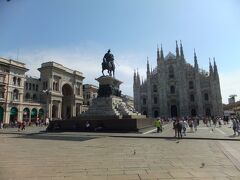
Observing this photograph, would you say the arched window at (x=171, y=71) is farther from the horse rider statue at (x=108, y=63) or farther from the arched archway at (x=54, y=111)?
the horse rider statue at (x=108, y=63)

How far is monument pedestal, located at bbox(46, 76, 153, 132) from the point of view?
22.0 metres

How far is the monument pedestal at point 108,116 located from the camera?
72.3ft

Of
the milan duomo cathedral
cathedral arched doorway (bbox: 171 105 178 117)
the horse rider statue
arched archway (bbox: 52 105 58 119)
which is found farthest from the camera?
cathedral arched doorway (bbox: 171 105 178 117)

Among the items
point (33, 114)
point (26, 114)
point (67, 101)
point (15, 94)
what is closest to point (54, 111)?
point (67, 101)

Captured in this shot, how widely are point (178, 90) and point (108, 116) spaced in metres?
51.8

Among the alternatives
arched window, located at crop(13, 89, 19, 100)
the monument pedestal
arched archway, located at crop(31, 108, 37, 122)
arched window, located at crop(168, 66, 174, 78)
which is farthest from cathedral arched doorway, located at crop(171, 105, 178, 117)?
arched window, located at crop(13, 89, 19, 100)

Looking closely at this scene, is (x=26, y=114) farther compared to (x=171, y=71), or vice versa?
(x=171, y=71)

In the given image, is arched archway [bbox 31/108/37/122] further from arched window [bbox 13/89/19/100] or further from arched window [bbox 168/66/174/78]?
arched window [bbox 168/66/174/78]

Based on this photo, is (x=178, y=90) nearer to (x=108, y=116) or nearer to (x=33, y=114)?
(x=33, y=114)

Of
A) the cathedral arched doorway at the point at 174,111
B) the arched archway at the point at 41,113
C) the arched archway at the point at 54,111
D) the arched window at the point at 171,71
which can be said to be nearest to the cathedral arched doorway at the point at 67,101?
the arched archway at the point at 54,111

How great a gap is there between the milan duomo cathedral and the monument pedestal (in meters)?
45.2

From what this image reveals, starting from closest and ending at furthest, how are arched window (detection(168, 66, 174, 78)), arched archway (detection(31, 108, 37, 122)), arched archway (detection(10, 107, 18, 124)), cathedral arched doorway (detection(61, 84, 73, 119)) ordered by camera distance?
arched archway (detection(10, 107, 18, 124)), arched archway (detection(31, 108, 37, 122)), cathedral arched doorway (detection(61, 84, 73, 119)), arched window (detection(168, 66, 174, 78))

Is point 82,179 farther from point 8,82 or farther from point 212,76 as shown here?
point 212,76

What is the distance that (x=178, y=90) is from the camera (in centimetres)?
7138
